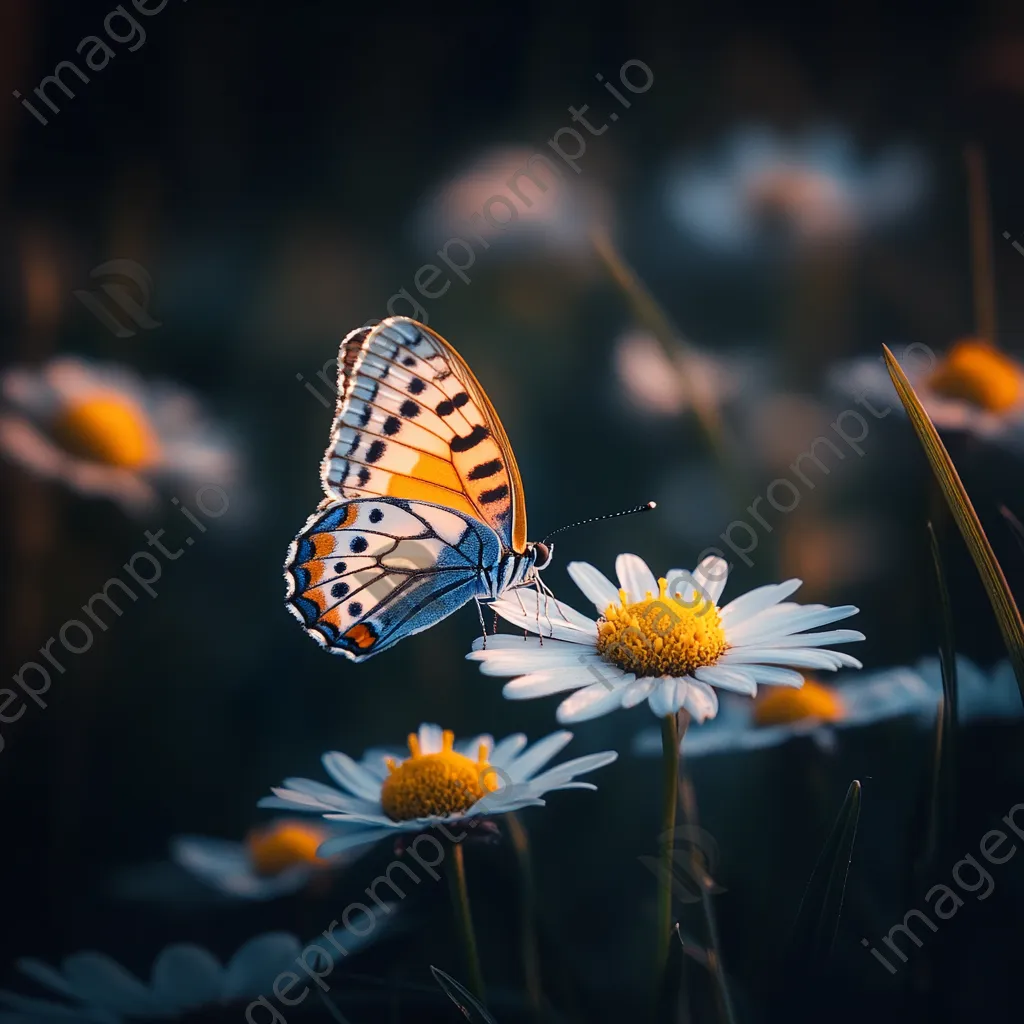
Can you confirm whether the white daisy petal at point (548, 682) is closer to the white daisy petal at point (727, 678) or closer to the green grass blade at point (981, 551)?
the white daisy petal at point (727, 678)

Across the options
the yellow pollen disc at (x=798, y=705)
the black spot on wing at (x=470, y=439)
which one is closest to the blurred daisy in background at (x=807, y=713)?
the yellow pollen disc at (x=798, y=705)

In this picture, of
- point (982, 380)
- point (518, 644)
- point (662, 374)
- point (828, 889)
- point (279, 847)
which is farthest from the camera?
point (662, 374)

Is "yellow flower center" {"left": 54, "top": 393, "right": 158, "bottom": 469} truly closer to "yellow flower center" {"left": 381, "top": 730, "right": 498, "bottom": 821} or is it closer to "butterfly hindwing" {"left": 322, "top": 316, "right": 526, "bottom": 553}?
"butterfly hindwing" {"left": 322, "top": 316, "right": 526, "bottom": 553}

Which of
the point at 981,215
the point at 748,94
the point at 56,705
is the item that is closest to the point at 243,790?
the point at 56,705

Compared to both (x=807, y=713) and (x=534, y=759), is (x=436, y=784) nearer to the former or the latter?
(x=534, y=759)

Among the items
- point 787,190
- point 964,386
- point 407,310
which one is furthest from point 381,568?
point 787,190

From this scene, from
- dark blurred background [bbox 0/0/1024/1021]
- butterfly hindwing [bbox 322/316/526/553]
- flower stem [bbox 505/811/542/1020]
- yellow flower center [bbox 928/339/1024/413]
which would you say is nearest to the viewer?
flower stem [bbox 505/811/542/1020]

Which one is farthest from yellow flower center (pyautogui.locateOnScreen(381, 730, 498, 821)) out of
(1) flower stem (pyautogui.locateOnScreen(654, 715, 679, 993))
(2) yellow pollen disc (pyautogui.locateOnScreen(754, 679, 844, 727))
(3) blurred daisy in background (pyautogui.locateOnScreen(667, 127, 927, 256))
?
(3) blurred daisy in background (pyautogui.locateOnScreen(667, 127, 927, 256))
